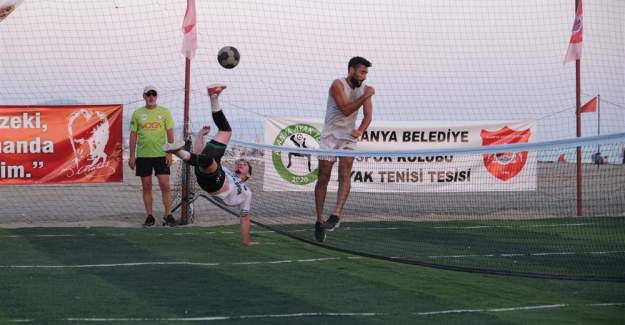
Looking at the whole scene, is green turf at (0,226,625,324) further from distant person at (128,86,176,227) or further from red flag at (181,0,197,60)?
red flag at (181,0,197,60)

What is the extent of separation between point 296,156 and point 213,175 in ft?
18.4

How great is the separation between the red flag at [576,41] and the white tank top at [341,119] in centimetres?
611

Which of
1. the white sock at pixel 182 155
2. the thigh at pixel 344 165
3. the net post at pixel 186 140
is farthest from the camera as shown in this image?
the net post at pixel 186 140

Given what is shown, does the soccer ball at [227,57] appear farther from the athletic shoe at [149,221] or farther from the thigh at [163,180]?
the athletic shoe at [149,221]

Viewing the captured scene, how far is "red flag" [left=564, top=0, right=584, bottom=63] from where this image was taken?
49.8 feet

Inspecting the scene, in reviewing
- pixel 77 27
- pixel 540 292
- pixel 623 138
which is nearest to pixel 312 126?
pixel 77 27

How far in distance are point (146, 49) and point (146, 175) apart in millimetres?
2587

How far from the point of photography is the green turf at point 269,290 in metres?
6.04

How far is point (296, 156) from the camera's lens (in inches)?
574

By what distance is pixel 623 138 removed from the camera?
6156 mm

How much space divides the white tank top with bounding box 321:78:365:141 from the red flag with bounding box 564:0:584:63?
6.11 meters

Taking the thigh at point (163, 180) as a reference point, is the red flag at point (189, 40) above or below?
above

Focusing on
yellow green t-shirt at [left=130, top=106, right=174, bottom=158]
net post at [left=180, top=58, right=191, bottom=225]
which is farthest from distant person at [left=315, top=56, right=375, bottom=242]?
net post at [left=180, top=58, right=191, bottom=225]

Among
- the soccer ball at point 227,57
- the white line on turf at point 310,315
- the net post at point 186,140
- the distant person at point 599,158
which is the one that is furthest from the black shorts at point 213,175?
the distant person at point 599,158
